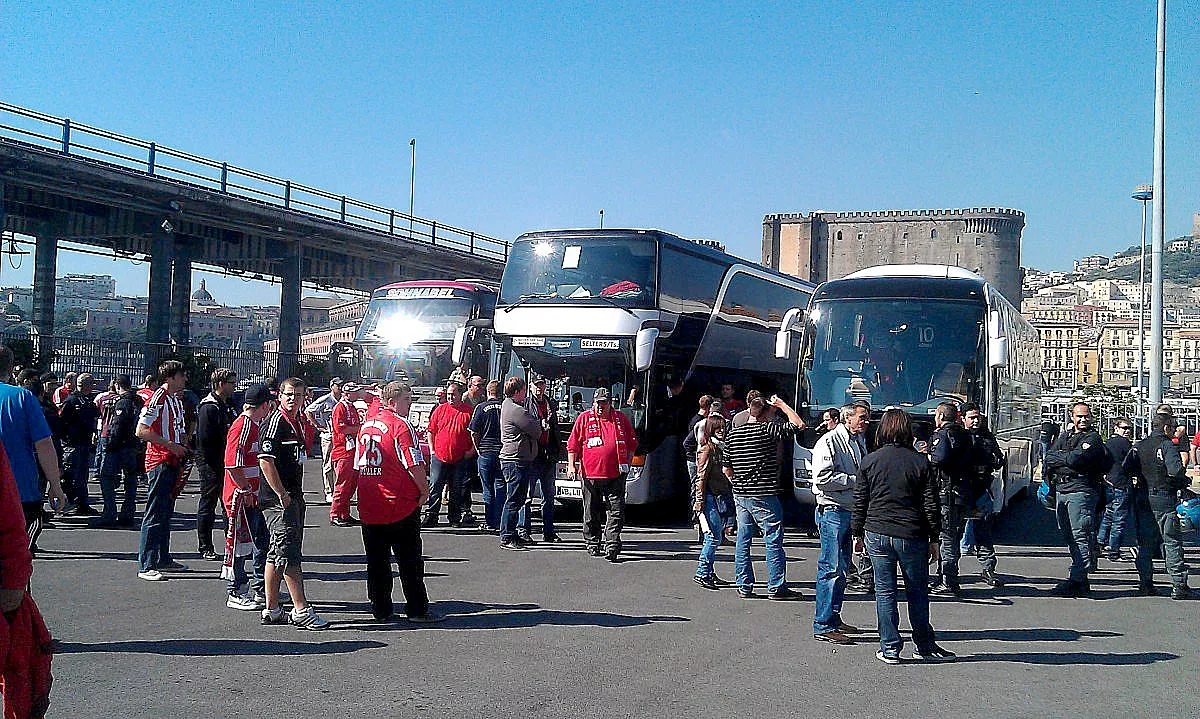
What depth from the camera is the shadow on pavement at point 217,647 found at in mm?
6963

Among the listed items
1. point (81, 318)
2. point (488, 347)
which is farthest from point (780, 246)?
point (488, 347)

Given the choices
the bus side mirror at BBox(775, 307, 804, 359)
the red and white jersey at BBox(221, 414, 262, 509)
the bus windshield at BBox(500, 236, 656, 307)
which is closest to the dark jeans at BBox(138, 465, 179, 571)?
the red and white jersey at BBox(221, 414, 262, 509)

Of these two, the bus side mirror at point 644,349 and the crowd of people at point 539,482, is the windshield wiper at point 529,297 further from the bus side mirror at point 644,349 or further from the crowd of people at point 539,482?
the crowd of people at point 539,482

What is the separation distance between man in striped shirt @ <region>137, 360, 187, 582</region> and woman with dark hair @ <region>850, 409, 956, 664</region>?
612 centimetres

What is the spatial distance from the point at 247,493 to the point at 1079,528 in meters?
7.42

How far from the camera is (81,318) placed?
112625 mm

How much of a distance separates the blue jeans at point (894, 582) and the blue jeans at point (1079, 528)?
3.38 metres

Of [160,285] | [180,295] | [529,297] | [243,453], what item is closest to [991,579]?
[243,453]

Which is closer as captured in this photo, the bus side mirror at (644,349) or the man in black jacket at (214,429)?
the man in black jacket at (214,429)

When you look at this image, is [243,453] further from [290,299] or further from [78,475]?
[290,299]

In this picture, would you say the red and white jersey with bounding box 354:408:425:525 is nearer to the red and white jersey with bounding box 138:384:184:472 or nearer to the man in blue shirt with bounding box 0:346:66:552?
the man in blue shirt with bounding box 0:346:66:552

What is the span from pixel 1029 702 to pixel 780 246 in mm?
124462

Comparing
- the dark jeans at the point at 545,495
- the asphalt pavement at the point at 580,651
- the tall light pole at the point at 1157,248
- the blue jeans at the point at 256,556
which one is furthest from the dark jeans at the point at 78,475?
the tall light pole at the point at 1157,248

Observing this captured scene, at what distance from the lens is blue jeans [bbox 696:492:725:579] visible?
9969 millimetres
